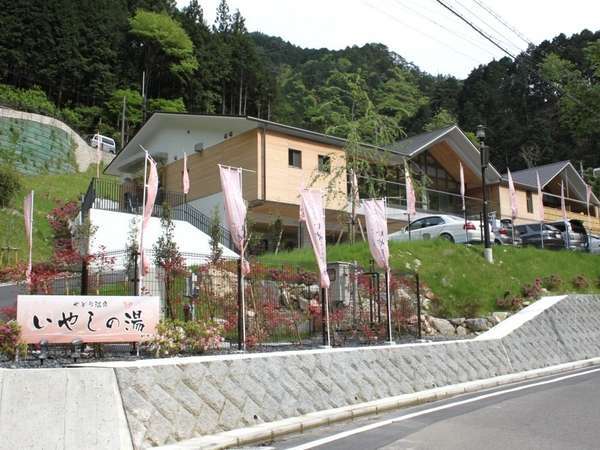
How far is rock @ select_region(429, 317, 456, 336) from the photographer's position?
1777 cm

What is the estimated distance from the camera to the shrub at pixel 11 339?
8.72m

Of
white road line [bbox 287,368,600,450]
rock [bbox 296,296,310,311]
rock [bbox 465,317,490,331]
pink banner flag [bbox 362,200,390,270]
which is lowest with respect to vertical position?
white road line [bbox 287,368,600,450]

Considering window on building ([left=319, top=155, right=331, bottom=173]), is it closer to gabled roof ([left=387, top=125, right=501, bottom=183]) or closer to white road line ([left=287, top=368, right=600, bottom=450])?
gabled roof ([left=387, top=125, right=501, bottom=183])

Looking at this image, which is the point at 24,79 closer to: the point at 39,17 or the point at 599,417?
the point at 39,17

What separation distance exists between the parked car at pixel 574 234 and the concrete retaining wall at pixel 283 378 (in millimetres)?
15117

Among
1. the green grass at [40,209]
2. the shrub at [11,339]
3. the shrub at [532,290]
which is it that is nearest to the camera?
the shrub at [11,339]

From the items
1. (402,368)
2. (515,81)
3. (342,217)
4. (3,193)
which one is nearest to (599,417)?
(402,368)

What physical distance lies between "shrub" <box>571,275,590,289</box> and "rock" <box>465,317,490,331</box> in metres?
6.32

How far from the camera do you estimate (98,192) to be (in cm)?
2478

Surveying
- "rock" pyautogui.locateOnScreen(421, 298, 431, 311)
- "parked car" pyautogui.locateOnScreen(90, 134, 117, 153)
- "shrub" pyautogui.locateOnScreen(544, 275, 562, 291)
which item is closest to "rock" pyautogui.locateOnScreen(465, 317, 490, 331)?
"rock" pyautogui.locateOnScreen(421, 298, 431, 311)

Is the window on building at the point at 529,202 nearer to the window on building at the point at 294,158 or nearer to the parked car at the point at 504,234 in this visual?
the parked car at the point at 504,234

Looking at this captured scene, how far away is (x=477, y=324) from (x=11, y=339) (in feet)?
44.2

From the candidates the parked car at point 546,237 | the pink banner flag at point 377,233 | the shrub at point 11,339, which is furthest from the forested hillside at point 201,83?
the shrub at point 11,339

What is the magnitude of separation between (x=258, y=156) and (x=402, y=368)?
58.2 feet
